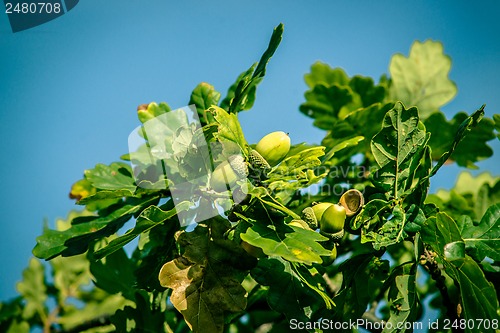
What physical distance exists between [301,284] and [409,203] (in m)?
0.40

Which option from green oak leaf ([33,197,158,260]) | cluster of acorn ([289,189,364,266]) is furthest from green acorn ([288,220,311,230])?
green oak leaf ([33,197,158,260])

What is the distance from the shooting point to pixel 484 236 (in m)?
1.60

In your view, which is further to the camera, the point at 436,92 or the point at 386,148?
the point at 436,92

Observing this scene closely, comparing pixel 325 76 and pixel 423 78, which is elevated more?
pixel 325 76

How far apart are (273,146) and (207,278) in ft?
1.30

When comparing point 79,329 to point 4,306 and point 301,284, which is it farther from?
point 301,284

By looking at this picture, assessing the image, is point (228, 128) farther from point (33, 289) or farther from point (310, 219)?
point (33, 289)

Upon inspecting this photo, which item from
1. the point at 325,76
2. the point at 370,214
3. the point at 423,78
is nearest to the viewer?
the point at 370,214

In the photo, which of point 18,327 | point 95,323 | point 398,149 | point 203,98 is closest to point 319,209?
point 398,149

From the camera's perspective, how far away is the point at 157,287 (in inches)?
66.3

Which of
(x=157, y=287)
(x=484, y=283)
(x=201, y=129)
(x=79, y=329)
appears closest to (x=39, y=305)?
(x=79, y=329)

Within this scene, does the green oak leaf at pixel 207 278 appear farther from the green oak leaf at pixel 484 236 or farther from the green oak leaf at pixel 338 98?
the green oak leaf at pixel 338 98

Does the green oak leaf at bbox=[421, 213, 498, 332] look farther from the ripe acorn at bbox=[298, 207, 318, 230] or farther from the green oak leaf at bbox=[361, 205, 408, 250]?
the ripe acorn at bbox=[298, 207, 318, 230]

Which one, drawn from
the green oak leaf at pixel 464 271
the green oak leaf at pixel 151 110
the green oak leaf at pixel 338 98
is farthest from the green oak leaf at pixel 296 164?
the green oak leaf at pixel 338 98
